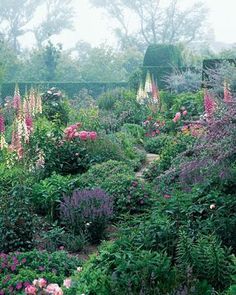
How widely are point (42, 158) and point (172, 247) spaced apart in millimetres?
3992

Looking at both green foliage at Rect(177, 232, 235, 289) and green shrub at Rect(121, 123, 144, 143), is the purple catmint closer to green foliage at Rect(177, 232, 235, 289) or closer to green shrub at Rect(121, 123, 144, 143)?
green foliage at Rect(177, 232, 235, 289)

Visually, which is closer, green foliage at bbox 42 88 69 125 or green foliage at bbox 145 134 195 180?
green foliage at bbox 145 134 195 180

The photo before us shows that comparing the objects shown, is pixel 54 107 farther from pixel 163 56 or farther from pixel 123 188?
pixel 163 56

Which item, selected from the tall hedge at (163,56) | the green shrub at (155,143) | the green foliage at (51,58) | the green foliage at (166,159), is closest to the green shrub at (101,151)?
the green foliage at (166,159)

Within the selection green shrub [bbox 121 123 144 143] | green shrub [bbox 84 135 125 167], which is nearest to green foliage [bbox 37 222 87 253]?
green shrub [bbox 84 135 125 167]

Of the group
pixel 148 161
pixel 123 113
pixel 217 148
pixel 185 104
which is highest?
pixel 217 148

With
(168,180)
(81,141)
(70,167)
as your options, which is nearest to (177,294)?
(168,180)

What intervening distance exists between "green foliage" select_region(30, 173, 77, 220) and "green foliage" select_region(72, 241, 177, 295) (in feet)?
8.39

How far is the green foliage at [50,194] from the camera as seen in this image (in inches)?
261

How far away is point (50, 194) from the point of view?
21.8 feet

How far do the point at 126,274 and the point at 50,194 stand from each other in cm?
331

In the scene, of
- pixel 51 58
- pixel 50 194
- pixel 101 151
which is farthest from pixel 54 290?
pixel 51 58

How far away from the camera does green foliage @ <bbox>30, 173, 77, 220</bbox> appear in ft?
21.7

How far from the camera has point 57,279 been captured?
419 cm
